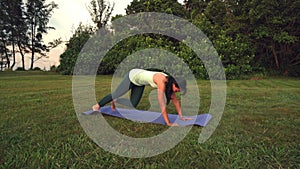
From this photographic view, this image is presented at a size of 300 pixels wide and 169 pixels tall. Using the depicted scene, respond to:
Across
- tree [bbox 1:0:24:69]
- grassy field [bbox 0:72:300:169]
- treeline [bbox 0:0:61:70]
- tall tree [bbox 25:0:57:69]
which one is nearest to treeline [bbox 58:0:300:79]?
grassy field [bbox 0:72:300:169]

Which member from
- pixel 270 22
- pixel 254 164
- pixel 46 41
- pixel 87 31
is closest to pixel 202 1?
pixel 270 22

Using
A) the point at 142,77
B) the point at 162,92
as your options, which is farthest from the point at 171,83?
the point at 142,77

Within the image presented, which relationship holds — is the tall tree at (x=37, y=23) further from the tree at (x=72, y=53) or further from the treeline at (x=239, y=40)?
the treeline at (x=239, y=40)

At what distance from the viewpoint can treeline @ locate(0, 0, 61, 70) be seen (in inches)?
982

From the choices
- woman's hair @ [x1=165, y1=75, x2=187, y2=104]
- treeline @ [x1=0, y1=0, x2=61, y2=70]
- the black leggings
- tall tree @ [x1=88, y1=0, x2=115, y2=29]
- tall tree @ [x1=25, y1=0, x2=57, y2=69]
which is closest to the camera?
woman's hair @ [x1=165, y1=75, x2=187, y2=104]

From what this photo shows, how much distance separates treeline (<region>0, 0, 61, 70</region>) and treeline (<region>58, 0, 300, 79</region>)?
1174 centimetres

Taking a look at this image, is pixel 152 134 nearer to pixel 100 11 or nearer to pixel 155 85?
pixel 155 85

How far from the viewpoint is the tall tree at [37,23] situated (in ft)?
90.6

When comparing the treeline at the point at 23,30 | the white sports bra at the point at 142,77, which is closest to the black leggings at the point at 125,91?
the white sports bra at the point at 142,77

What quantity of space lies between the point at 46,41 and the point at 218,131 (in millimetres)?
29621

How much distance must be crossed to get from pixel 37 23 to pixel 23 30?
8.86ft

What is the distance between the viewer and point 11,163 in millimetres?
1968

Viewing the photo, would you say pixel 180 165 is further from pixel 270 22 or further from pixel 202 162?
pixel 270 22

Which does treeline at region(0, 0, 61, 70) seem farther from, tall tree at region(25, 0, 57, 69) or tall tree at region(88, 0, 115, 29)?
tall tree at region(88, 0, 115, 29)
